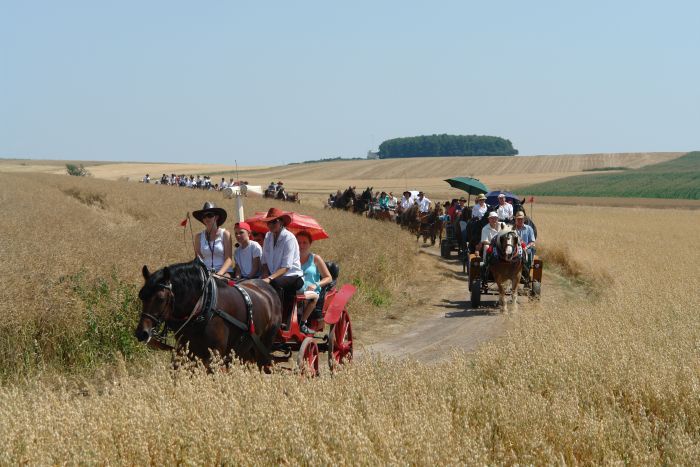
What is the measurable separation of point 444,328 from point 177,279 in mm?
7385

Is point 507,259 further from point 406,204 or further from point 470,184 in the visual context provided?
point 406,204

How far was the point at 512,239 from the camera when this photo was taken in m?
14.9

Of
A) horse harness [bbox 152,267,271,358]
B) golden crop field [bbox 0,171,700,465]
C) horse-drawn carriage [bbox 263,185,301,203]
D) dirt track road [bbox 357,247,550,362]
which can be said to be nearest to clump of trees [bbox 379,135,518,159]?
horse-drawn carriage [bbox 263,185,301,203]

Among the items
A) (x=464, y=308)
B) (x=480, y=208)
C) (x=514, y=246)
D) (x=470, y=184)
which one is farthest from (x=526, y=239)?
(x=470, y=184)

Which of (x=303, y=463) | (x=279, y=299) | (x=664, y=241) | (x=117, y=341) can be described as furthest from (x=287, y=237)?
(x=664, y=241)

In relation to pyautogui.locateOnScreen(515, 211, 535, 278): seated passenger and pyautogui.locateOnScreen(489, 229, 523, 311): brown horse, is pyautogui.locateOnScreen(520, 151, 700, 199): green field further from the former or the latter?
pyautogui.locateOnScreen(489, 229, 523, 311): brown horse

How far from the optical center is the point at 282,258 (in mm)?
8648

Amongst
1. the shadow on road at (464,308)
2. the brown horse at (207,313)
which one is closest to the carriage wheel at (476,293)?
the shadow on road at (464,308)

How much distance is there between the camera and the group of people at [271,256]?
860 centimetres

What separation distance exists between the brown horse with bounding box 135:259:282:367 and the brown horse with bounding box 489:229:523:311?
24.8 feet

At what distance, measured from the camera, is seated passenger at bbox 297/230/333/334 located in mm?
9062

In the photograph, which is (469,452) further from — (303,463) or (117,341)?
(117,341)

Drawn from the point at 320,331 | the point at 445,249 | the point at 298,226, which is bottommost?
the point at 445,249

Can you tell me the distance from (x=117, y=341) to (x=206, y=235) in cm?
174
